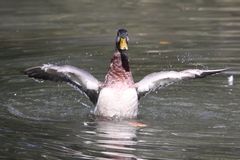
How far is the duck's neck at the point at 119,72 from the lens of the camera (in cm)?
948

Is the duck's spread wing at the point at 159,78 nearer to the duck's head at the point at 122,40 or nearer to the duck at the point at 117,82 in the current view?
the duck at the point at 117,82

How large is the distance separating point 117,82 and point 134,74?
2536mm

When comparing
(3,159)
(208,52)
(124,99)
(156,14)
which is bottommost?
(3,159)

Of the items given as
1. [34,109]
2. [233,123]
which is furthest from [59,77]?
[233,123]

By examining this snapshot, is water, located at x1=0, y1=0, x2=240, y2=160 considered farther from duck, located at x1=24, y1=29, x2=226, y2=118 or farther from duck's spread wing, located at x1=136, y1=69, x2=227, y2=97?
duck's spread wing, located at x1=136, y1=69, x2=227, y2=97

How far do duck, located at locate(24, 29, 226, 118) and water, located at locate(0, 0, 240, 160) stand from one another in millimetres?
166

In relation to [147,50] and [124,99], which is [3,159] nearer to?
[124,99]

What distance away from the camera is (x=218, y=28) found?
1539 centimetres

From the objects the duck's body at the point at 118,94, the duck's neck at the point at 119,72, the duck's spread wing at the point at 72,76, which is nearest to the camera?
the duck's body at the point at 118,94

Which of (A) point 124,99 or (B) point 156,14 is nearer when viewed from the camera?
(A) point 124,99

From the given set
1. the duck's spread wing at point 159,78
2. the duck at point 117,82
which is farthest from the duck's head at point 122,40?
the duck's spread wing at point 159,78

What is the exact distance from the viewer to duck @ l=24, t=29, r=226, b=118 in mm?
9352

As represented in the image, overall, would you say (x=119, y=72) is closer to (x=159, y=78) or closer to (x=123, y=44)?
(x=123, y=44)

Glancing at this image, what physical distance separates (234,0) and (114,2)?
8.48 ft
